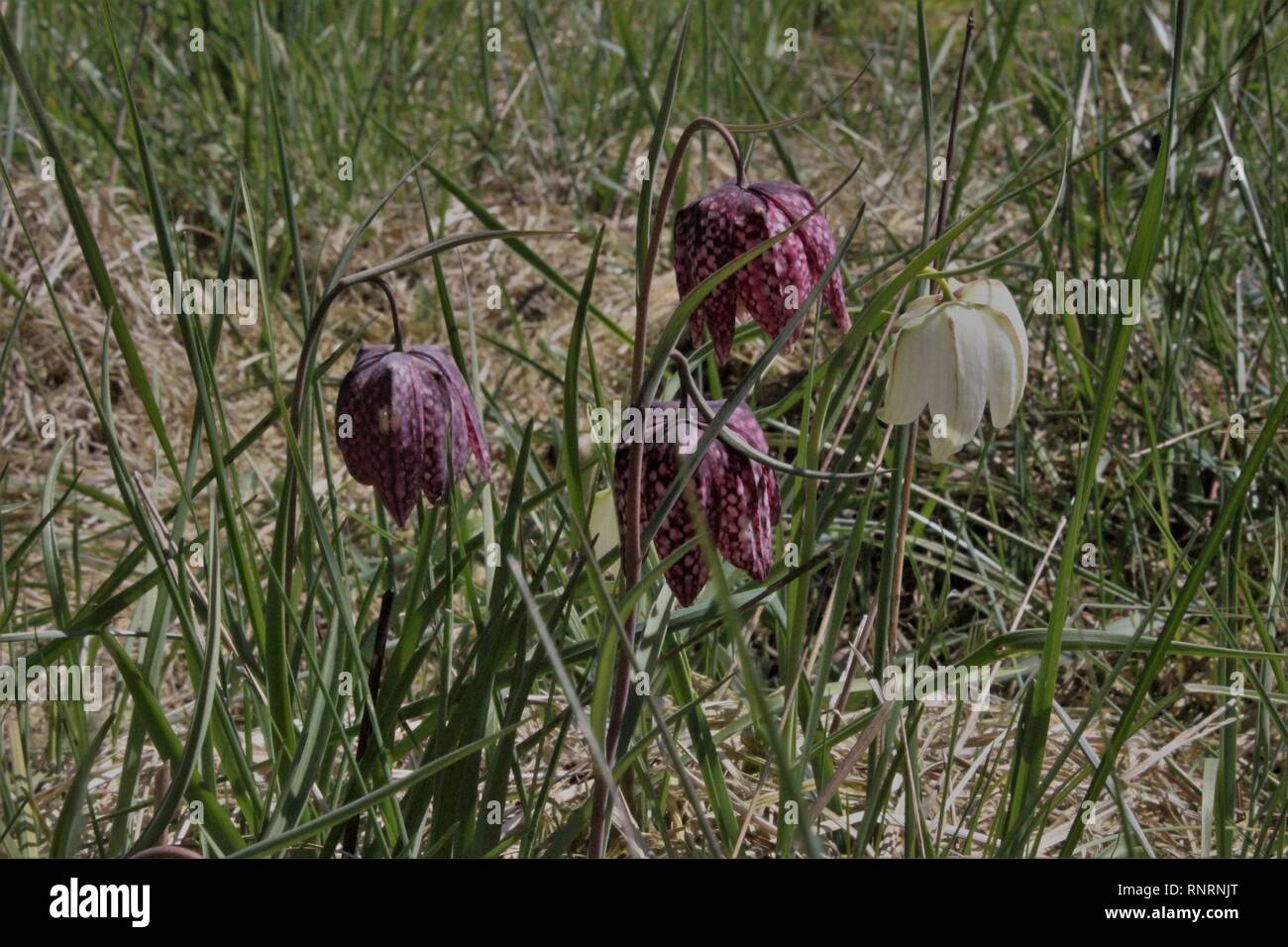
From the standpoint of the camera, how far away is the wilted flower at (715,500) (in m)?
0.93

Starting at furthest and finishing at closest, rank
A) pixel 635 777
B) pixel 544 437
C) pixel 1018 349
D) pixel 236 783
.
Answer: pixel 544 437 → pixel 635 777 → pixel 236 783 → pixel 1018 349

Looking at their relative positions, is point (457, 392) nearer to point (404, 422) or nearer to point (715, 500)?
point (404, 422)

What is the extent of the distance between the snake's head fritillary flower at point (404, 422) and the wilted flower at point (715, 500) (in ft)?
0.54

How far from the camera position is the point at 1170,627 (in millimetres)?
854

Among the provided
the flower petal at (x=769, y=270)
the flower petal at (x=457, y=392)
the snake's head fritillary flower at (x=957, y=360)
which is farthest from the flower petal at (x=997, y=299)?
the flower petal at (x=457, y=392)

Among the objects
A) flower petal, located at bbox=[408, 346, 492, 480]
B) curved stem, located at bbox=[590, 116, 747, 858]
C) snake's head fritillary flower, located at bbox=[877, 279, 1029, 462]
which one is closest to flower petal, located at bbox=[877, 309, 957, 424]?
snake's head fritillary flower, located at bbox=[877, 279, 1029, 462]

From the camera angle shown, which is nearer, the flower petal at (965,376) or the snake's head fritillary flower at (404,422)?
the flower petal at (965,376)

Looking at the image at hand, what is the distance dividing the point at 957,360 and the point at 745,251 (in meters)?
0.17

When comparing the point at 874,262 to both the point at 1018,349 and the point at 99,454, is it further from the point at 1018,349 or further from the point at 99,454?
the point at 1018,349

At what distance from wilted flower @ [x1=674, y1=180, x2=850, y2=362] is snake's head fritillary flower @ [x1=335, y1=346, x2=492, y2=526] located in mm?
195

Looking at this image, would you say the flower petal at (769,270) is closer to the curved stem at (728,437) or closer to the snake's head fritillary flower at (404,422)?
the curved stem at (728,437)

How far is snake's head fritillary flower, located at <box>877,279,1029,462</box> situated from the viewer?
924 mm
